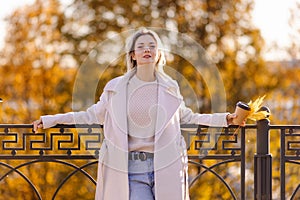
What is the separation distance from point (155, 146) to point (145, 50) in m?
0.55

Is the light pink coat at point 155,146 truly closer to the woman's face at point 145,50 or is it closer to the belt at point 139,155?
the belt at point 139,155

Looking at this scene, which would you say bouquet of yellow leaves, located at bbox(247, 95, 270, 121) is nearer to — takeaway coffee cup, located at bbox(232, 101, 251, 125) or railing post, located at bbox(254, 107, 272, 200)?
takeaway coffee cup, located at bbox(232, 101, 251, 125)

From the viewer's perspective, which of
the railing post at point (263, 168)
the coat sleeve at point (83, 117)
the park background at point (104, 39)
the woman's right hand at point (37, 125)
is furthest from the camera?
the park background at point (104, 39)

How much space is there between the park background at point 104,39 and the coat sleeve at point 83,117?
6793 mm

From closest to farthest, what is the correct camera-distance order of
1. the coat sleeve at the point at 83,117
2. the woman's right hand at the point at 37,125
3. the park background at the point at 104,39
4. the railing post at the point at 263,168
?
the coat sleeve at the point at 83,117 → the woman's right hand at the point at 37,125 → the railing post at the point at 263,168 → the park background at the point at 104,39

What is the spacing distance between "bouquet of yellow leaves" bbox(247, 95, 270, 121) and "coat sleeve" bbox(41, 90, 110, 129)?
3.00 ft

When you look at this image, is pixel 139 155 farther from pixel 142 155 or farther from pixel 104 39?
pixel 104 39

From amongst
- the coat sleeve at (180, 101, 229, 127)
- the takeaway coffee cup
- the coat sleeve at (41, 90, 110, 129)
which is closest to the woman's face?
the coat sleeve at (41, 90, 110, 129)

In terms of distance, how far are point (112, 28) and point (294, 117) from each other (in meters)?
2.90

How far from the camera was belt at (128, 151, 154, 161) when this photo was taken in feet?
16.4

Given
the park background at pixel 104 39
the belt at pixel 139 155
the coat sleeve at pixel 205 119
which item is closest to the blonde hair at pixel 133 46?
the coat sleeve at pixel 205 119

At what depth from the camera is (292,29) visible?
506 inches

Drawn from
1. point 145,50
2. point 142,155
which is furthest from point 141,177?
point 145,50

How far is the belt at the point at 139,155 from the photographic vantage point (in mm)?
A: 4996
